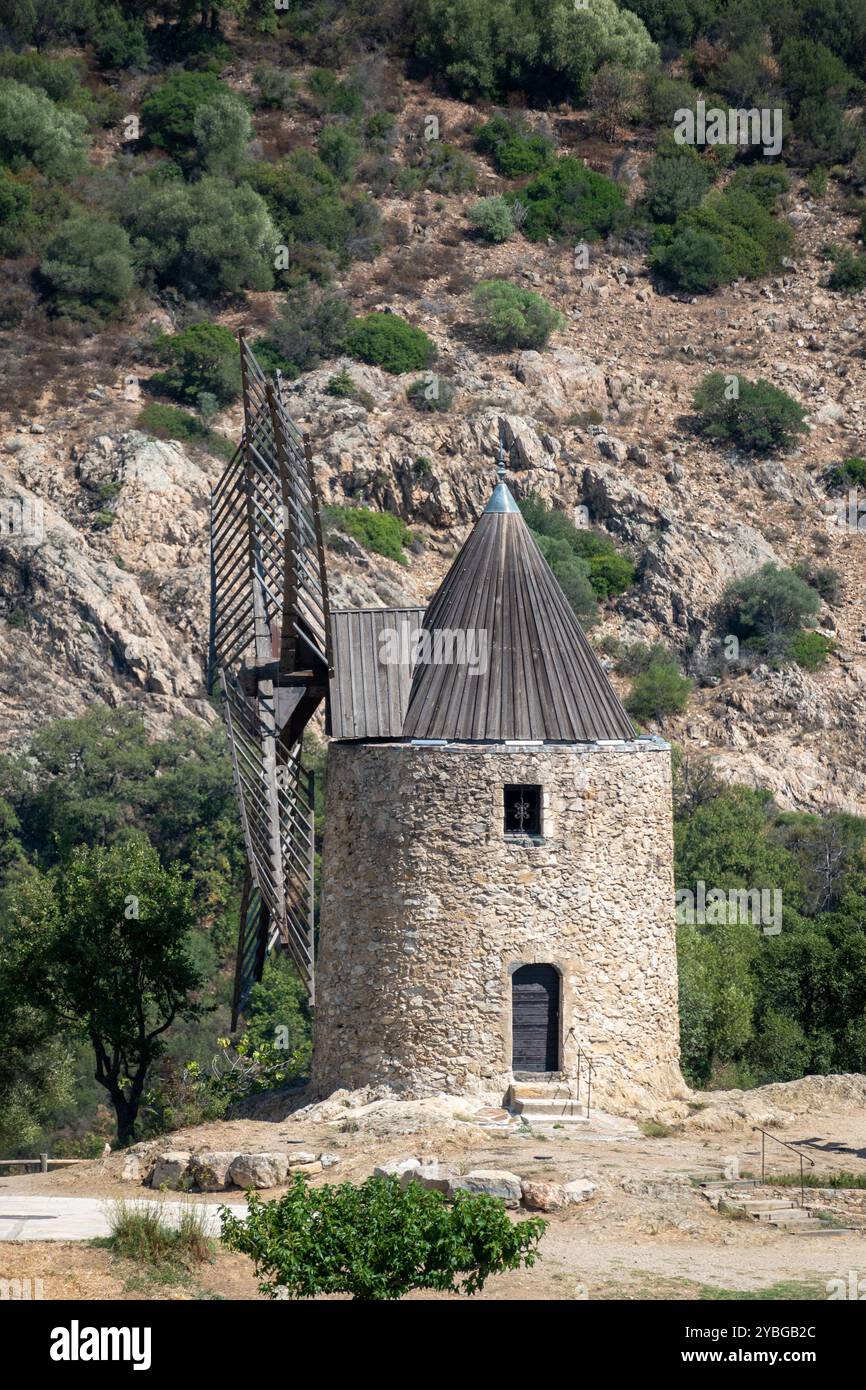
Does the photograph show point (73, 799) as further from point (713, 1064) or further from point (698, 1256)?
point (698, 1256)

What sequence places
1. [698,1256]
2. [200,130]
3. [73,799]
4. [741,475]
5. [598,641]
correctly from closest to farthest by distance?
[698,1256], [73,799], [598,641], [741,475], [200,130]

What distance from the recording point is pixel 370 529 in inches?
2341

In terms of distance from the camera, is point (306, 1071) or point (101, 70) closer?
point (306, 1071)

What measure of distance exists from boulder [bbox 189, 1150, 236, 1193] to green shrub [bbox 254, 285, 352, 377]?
43.5 meters

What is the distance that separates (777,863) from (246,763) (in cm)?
2069

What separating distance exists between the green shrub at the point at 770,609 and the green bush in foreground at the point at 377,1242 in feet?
142

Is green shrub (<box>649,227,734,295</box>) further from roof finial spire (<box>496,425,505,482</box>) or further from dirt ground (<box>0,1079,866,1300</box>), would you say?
dirt ground (<box>0,1079,866,1300</box>)

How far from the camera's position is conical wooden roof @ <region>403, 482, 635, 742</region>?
88.5ft

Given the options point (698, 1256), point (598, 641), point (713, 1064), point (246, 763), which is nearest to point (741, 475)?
point (598, 641)

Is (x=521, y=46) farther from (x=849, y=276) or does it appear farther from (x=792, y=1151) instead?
(x=792, y=1151)

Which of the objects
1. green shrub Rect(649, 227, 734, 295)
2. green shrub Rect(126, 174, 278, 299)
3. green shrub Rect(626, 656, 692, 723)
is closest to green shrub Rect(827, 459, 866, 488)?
green shrub Rect(649, 227, 734, 295)

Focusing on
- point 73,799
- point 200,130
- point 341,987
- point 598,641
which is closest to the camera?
point 341,987

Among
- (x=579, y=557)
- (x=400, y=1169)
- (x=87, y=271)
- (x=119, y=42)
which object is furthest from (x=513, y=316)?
(x=400, y=1169)

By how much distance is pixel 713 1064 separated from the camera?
35000 millimetres
